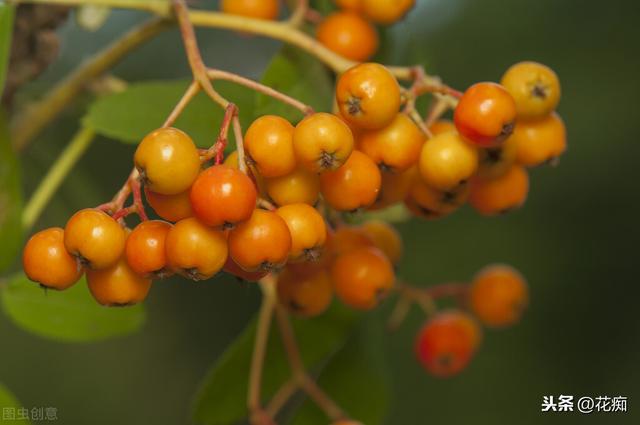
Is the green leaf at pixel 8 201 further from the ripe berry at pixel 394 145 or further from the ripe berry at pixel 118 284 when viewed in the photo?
the ripe berry at pixel 394 145

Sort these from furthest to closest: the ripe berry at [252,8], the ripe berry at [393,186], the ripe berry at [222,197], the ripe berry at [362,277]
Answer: the ripe berry at [252,8] < the ripe berry at [362,277] < the ripe berry at [393,186] < the ripe berry at [222,197]

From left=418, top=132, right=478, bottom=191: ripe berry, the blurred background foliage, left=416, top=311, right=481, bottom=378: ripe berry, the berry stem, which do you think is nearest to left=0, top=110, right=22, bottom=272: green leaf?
the berry stem

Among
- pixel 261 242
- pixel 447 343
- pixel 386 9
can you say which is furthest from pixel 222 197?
pixel 447 343

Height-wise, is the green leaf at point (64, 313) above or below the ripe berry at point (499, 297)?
below

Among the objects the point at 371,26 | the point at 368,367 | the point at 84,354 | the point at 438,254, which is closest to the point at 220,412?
the point at 368,367

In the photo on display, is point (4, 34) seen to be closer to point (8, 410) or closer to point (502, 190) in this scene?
point (8, 410)

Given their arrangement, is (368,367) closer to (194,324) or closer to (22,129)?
(22,129)

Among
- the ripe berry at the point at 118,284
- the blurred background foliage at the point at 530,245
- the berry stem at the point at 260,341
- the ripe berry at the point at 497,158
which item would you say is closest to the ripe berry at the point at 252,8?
the berry stem at the point at 260,341
